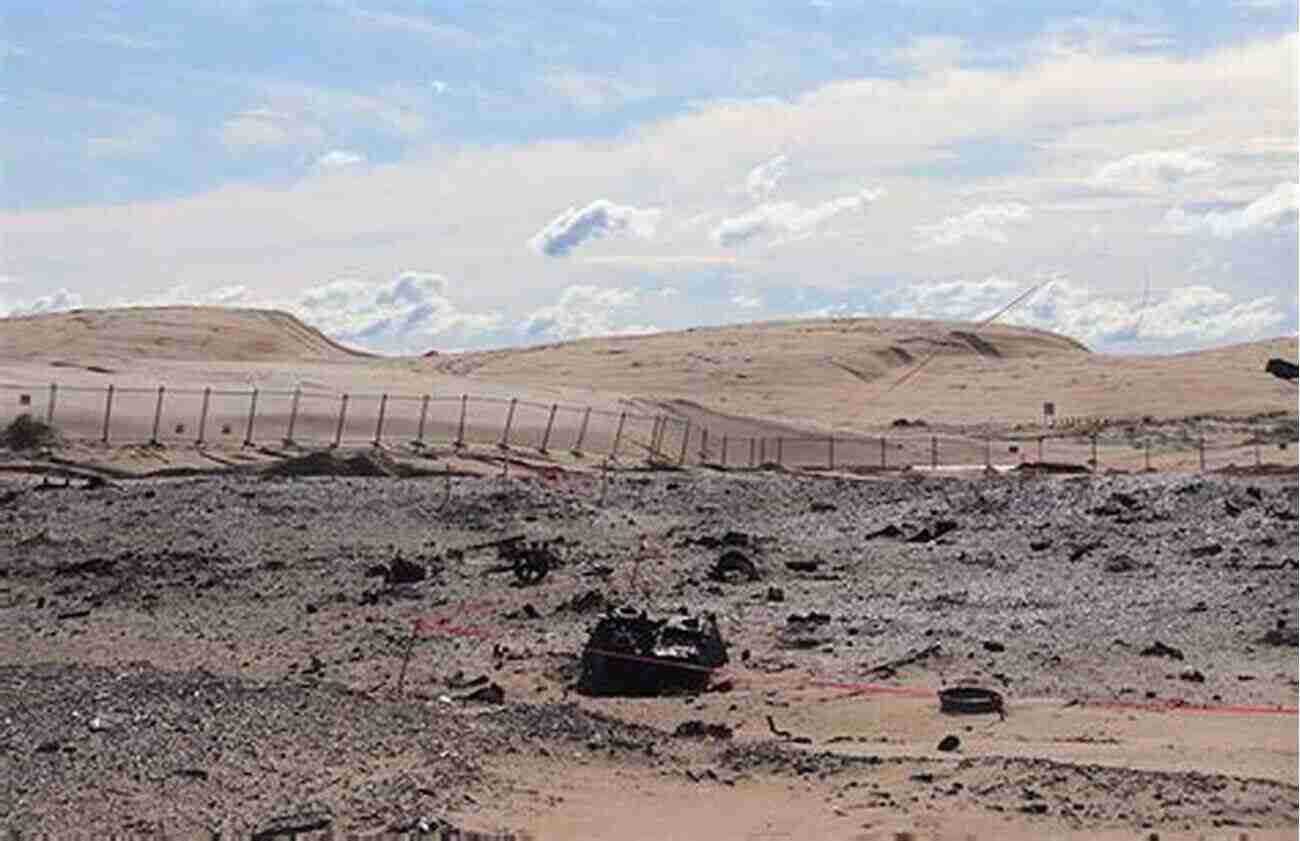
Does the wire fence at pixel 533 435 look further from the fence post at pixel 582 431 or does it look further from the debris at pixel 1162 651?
the debris at pixel 1162 651

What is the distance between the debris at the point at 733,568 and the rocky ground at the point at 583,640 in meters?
0.23

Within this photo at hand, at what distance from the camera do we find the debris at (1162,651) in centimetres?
1839

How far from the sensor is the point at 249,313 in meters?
119

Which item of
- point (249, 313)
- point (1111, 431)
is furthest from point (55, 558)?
point (249, 313)

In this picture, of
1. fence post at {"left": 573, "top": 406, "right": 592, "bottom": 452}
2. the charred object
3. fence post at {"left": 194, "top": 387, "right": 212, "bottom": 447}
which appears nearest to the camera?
the charred object

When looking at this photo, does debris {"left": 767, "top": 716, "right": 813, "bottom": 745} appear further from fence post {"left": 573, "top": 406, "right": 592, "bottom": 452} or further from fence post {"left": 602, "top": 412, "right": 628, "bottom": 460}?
fence post {"left": 573, "top": 406, "right": 592, "bottom": 452}

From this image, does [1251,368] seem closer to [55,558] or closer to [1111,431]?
[1111,431]

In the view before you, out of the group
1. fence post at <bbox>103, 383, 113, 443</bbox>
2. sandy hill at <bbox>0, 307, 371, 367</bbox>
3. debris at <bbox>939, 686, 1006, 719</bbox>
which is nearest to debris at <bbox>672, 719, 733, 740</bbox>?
Result: debris at <bbox>939, 686, 1006, 719</bbox>

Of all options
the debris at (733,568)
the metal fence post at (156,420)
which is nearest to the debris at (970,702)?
the debris at (733,568)

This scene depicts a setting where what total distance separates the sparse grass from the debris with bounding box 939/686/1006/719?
3128 centimetres

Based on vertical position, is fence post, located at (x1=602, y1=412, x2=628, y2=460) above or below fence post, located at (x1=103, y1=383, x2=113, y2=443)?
above

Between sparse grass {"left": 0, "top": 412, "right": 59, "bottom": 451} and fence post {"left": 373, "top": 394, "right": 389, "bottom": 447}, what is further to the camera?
fence post {"left": 373, "top": 394, "right": 389, "bottom": 447}

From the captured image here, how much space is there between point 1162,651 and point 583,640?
5.12 metres

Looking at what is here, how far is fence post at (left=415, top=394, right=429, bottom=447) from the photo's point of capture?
51181 millimetres
